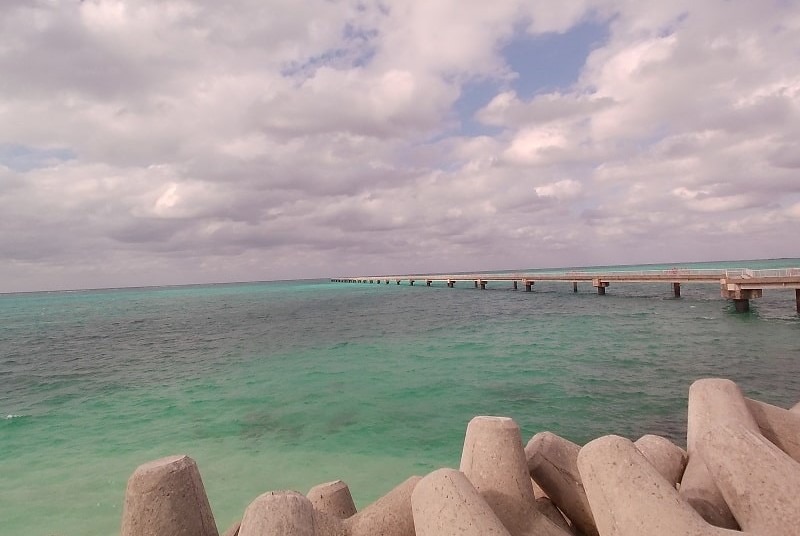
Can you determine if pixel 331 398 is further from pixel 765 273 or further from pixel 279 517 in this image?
pixel 765 273

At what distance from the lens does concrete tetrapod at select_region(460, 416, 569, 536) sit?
407cm

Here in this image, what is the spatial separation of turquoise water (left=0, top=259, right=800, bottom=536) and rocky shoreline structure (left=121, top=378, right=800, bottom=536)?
15.2 ft

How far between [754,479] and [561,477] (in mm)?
1596

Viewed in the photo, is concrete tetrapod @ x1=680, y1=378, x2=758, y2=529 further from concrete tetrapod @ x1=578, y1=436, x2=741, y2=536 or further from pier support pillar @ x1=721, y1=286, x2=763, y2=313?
pier support pillar @ x1=721, y1=286, x2=763, y2=313

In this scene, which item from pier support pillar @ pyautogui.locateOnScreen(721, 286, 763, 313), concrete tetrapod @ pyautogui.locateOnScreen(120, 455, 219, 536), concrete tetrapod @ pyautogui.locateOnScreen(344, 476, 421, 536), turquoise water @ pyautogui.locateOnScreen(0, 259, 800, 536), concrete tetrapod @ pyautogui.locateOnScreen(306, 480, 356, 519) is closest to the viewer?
concrete tetrapod @ pyautogui.locateOnScreen(120, 455, 219, 536)

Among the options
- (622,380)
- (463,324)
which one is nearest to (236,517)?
(622,380)

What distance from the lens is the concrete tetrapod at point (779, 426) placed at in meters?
5.26

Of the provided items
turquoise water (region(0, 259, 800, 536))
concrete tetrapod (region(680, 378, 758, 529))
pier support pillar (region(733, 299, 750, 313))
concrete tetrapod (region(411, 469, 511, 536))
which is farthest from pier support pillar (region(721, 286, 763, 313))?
concrete tetrapod (region(411, 469, 511, 536))

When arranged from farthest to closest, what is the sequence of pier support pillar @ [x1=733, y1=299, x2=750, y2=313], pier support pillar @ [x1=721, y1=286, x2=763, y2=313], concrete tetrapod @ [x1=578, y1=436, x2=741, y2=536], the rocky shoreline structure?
pier support pillar @ [x1=721, y1=286, x2=763, y2=313] < pier support pillar @ [x1=733, y1=299, x2=750, y2=313] < the rocky shoreline structure < concrete tetrapod @ [x1=578, y1=436, x2=741, y2=536]

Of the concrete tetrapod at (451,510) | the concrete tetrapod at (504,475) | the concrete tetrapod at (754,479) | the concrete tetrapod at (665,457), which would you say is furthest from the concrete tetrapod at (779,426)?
Result: the concrete tetrapod at (451,510)

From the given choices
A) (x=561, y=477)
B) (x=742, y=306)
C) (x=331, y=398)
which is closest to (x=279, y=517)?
(x=561, y=477)

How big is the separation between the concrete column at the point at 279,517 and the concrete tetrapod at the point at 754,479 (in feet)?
11.0

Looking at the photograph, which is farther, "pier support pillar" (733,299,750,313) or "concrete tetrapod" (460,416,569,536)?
"pier support pillar" (733,299,750,313)

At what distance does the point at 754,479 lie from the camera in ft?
12.1
